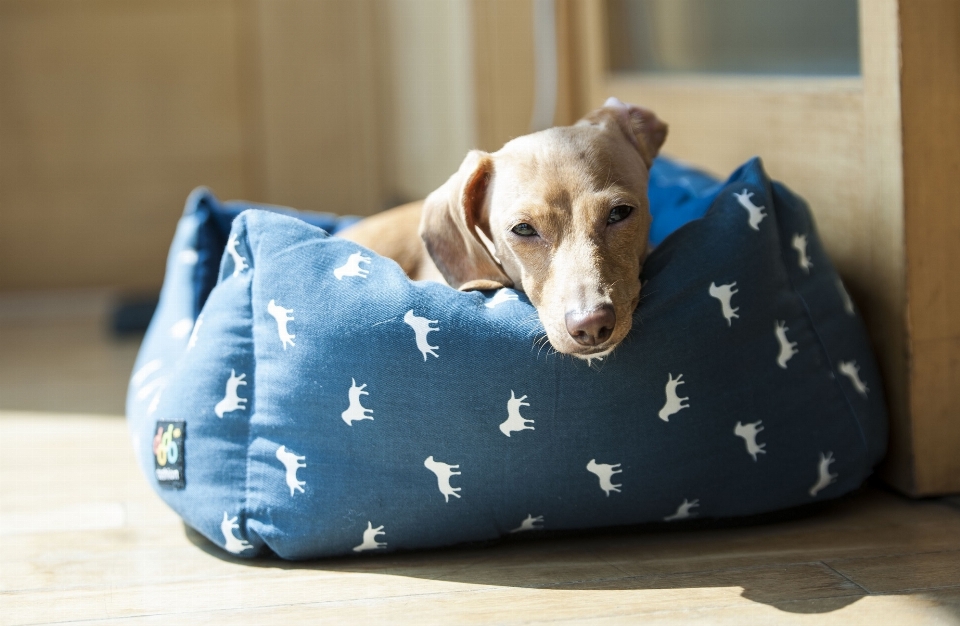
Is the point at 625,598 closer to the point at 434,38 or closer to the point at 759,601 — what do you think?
the point at 759,601

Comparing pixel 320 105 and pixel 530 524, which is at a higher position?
pixel 320 105

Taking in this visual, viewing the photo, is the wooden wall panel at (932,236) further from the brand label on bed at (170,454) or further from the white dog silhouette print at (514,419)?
the brand label on bed at (170,454)

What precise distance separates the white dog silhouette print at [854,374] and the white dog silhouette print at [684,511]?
0.36 metres

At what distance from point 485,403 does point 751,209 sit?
1.85 feet

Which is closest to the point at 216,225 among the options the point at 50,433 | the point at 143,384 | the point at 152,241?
the point at 143,384

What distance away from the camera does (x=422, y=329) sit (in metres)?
1.54

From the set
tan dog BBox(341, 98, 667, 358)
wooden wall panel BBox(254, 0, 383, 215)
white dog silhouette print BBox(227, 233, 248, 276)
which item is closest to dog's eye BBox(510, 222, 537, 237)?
tan dog BBox(341, 98, 667, 358)

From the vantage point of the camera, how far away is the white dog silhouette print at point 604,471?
156 centimetres

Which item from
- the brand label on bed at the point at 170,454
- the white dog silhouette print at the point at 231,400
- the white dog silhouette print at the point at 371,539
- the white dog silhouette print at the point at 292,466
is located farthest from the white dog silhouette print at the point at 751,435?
the brand label on bed at the point at 170,454

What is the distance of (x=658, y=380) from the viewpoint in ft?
5.15

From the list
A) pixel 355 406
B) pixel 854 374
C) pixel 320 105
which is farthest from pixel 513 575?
pixel 320 105

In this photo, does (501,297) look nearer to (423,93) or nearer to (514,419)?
(514,419)

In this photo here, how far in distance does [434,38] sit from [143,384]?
2452mm

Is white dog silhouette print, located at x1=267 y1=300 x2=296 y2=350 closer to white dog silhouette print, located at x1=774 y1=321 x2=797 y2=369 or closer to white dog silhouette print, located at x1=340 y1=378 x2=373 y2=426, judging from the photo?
white dog silhouette print, located at x1=340 y1=378 x2=373 y2=426
